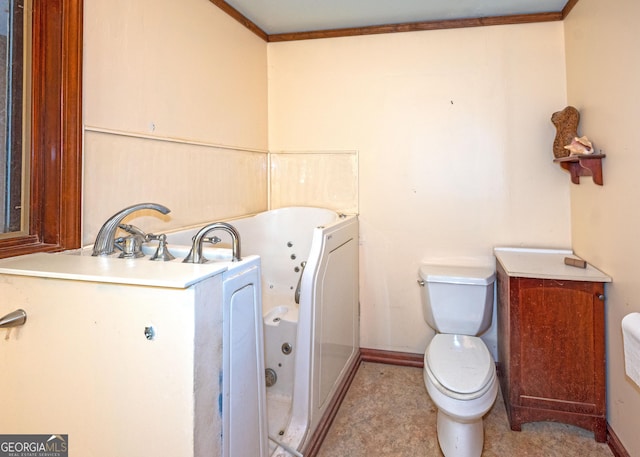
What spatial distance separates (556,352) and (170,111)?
2.10 meters

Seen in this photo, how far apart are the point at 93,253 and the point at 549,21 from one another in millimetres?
2622

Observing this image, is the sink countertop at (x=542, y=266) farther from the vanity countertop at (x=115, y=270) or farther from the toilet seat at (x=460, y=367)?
the vanity countertop at (x=115, y=270)

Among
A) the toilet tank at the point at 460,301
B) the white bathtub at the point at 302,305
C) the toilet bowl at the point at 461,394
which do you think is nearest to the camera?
the toilet bowl at the point at 461,394

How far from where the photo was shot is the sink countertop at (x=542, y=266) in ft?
5.48

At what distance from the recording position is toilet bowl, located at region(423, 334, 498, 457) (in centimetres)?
145

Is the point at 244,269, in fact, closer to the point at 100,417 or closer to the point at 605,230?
the point at 100,417

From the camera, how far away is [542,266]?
1835 mm

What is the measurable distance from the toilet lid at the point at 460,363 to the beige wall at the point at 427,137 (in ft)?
1.92

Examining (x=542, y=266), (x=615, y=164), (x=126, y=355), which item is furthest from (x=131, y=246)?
(x=615, y=164)

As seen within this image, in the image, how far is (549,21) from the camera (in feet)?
7.02

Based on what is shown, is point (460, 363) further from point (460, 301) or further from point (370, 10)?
point (370, 10)

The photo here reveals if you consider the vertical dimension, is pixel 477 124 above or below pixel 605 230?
above

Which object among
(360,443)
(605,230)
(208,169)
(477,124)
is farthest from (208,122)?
(605,230)

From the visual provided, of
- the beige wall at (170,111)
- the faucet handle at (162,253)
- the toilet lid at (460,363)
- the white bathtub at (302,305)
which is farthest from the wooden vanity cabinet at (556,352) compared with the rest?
the beige wall at (170,111)
